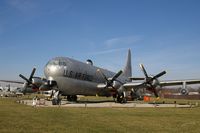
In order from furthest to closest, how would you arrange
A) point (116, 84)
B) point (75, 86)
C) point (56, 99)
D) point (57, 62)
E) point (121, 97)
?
point (121, 97) → point (116, 84) → point (75, 86) → point (57, 62) → point (56, 99)

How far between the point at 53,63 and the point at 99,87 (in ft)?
41.7

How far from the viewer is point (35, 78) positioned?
47.0m

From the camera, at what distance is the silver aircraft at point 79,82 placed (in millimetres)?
43812

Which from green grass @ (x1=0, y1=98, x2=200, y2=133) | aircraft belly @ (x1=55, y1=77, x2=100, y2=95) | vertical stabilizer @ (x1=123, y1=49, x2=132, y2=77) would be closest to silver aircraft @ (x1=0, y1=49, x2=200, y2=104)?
aircraft belly @ (x1=55, y1=77, x2=100, y2=95)

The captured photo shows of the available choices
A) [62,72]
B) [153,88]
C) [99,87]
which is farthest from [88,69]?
[153,88]

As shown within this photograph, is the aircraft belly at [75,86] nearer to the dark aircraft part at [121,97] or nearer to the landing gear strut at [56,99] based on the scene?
the landing gear strut at [56,99]

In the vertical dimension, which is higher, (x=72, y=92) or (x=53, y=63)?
(x=53, y=63)

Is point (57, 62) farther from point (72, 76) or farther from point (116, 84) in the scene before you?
point (116, 84)

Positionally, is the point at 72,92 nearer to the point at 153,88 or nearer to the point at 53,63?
the point at 53,63

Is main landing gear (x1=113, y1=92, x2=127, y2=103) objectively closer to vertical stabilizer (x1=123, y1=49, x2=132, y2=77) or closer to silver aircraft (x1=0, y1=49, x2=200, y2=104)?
Answer: silver aircraft (x1=0, y1=49, x2=200, y2=104)

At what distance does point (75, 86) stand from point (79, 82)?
54.8 inches

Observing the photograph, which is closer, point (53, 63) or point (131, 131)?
point (131, 131)

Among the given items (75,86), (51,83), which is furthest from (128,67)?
(51,83)

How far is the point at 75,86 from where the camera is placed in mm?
46625
